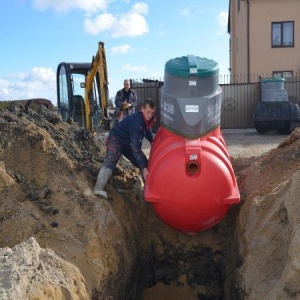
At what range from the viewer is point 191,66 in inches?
192

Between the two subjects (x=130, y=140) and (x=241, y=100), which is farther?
(x=241, y=100)

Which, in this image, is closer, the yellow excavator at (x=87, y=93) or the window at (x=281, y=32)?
the yellow excavator at (x=87, y=93)

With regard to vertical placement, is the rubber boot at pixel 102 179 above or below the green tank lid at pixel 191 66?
below

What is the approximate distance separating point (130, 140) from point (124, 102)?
4401 millimetres

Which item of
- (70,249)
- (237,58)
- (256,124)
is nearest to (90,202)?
(70,249)

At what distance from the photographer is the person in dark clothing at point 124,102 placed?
9.63m

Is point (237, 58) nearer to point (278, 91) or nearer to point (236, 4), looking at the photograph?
point (236, 4)

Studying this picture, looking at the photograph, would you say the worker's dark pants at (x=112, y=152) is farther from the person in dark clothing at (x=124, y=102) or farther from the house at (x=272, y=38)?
the house at (x=272, y=38)

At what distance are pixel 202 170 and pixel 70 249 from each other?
1489mm

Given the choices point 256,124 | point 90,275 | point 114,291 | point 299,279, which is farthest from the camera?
point 256,124

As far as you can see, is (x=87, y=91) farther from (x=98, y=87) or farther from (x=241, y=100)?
(x=241, y=100)

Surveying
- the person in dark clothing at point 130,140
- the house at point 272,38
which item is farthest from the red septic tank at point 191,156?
the house at point 272,38

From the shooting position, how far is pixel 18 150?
5.39 meters

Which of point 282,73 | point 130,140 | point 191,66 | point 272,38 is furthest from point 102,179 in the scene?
point 272,38
